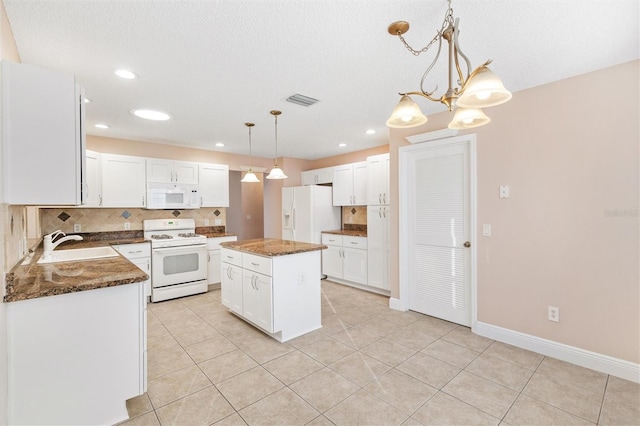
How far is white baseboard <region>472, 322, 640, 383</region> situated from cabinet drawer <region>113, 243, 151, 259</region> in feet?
14.0

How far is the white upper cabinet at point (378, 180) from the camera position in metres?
4.45

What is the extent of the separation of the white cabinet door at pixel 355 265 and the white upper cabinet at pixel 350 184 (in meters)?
0.83

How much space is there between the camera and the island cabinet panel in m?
2.85

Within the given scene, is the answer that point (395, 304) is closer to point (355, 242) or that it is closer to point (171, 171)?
point (355, 242)

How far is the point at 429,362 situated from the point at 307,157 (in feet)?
14.7

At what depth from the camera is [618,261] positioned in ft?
7.42

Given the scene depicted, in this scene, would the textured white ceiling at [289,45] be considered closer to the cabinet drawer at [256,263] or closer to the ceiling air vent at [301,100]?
the ceiling air vent at [301,100]

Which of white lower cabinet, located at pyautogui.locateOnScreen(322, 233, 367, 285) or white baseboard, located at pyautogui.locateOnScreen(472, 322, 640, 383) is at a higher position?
white lower cabinet, located at pyautogui.locateOnScreen(322, 233, 367, 285)

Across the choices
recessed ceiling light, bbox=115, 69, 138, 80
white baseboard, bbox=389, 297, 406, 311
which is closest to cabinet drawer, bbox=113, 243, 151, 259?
recessed ceiling light, bbox=115, 69, 138, 80

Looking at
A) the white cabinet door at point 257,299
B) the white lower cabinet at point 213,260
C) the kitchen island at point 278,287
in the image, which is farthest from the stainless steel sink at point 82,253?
the white lower cabinet at point 213,260

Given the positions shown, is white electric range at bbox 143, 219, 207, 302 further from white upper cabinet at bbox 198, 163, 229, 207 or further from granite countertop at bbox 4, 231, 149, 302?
granite countertop at bbox 4, 231, 149, 302

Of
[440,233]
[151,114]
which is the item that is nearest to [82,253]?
[151,114]

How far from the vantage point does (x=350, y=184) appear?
512 centimetres

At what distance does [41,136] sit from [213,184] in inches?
136
